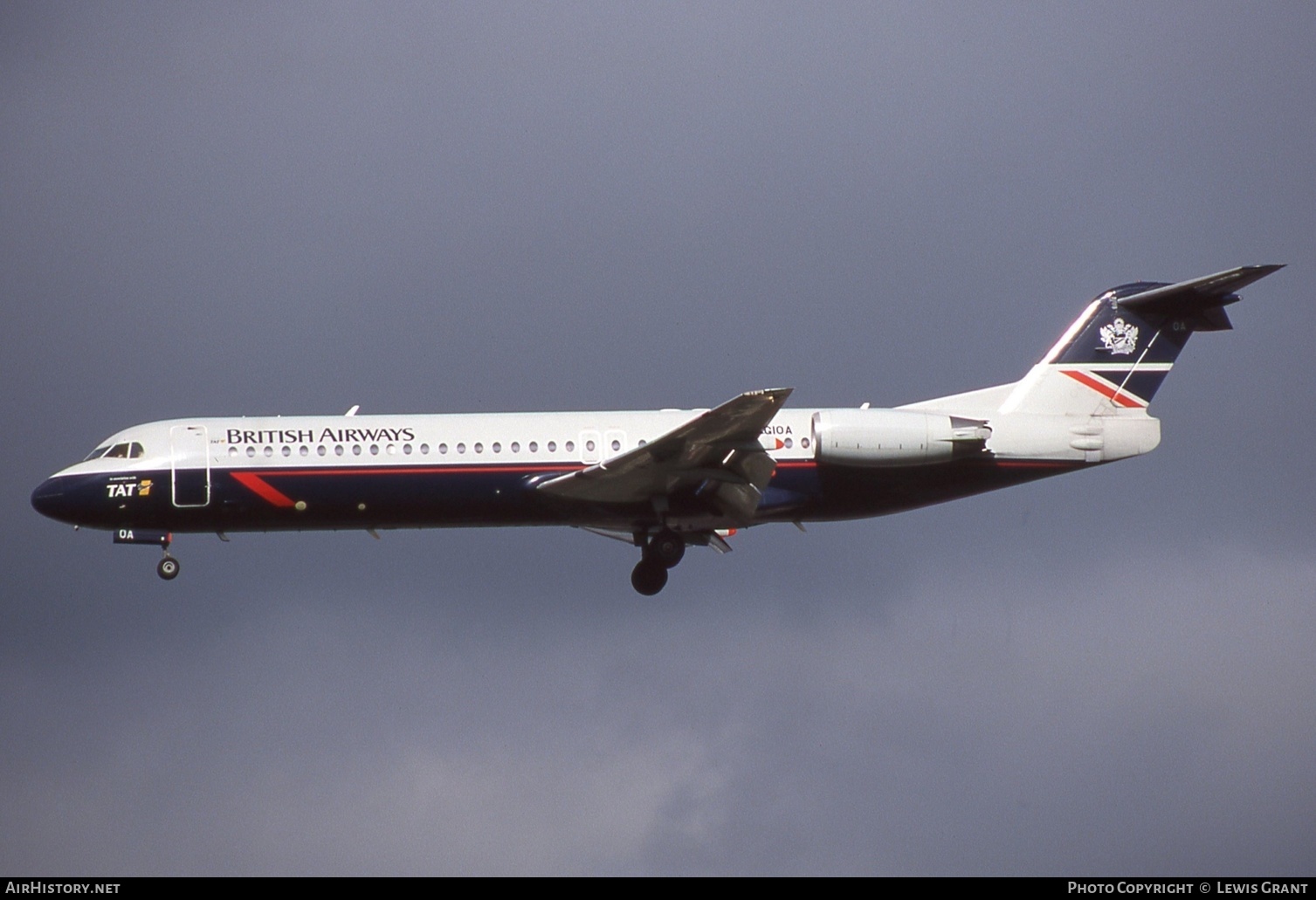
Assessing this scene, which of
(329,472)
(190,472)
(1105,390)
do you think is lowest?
(329,472)

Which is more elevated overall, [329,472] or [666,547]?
[329,472]

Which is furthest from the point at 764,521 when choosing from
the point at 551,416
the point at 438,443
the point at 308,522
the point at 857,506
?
the point at 308,522

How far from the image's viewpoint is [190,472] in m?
33.5

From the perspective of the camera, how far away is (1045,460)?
3488 centimetres

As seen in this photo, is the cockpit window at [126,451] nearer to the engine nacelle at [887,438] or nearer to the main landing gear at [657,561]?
the main landing gear at [657,561]

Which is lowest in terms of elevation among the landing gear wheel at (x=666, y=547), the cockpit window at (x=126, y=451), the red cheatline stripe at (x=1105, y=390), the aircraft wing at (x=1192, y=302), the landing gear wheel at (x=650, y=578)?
the landing gear wheel at (x=650, y=578)

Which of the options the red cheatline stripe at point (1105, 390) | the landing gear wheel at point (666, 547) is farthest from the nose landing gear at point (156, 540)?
the red cheatline stripe at point (1105, 390)

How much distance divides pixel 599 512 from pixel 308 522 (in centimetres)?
648

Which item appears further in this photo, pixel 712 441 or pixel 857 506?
pixel 857 506

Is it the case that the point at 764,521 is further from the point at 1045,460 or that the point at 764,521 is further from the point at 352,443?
the point at 352,443

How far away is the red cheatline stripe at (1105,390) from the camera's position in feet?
117

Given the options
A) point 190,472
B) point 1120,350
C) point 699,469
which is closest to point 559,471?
point 699,469

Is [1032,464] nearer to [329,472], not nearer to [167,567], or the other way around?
[329,472]

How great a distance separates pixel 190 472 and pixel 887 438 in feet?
50.2
